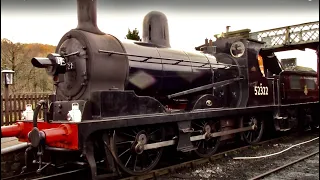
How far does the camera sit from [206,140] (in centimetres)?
740

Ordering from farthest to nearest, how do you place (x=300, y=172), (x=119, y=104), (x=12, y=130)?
(x=300, y=172) < (x=12, y=130) < (x=119, y=104)

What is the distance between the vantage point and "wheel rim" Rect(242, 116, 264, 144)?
29.5 ft

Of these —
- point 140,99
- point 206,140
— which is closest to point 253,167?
point 206,140

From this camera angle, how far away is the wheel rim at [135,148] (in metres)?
5.63

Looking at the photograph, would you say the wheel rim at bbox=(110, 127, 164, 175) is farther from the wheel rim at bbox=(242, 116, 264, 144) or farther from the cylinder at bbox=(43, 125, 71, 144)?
the wheel rim at bbox=(242, 116, 264, 144)

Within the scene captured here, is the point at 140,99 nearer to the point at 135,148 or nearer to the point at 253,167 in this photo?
the point at 135,148

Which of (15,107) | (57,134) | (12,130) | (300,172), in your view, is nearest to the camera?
(57,134)

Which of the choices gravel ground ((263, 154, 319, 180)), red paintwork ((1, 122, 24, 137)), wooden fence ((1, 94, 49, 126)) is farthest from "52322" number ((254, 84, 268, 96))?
wooden fence ((1, 94, 49, 126))

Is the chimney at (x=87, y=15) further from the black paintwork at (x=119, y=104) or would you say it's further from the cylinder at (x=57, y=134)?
the cylinder at (x=57, y=134)

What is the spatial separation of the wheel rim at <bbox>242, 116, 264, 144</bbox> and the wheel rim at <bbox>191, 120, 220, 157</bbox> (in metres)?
1.29

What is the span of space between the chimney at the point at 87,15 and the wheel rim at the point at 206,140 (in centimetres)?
322

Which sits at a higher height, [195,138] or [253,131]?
[195,138]

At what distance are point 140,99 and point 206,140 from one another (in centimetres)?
241

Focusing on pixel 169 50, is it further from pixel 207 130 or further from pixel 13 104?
pixel 13 104
